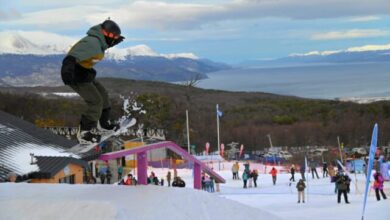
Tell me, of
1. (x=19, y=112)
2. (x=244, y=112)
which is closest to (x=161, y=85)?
(x=244, y=112)

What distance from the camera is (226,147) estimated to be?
56656mm

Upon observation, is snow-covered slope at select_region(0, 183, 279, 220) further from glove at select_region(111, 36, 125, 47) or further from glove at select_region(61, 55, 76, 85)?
glove at select_region(111, 36, 125, 47)

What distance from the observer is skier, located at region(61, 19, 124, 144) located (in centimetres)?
614

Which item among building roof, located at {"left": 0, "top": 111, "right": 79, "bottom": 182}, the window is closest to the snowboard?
building roof, located at {"left": 0, "top": 111, "right": 79, "bottom": 182}

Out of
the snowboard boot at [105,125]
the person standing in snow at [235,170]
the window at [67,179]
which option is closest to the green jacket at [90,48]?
the snowboard boot at [105,125]

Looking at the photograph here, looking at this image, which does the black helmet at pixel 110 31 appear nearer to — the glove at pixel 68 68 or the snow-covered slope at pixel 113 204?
the glove at pixel 68 68

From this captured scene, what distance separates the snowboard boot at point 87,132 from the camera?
7051mm

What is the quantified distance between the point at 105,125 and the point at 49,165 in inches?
497

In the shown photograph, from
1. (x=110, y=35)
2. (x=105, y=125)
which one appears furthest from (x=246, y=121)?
(x=110, y=35)

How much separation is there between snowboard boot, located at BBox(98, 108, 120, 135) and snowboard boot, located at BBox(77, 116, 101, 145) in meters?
0.11

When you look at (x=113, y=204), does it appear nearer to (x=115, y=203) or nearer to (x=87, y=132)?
(x=115, y=203)

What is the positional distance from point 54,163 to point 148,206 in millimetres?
13381

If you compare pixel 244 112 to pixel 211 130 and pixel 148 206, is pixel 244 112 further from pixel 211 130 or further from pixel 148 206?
pixel 148 206

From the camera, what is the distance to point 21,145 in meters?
22.0
